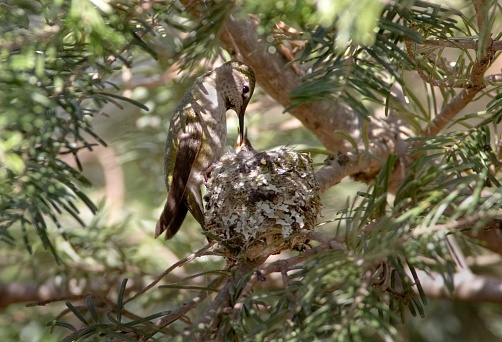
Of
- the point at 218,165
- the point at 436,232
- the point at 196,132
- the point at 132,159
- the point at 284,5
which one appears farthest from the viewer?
the point at 132,159

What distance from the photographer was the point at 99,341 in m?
1.60

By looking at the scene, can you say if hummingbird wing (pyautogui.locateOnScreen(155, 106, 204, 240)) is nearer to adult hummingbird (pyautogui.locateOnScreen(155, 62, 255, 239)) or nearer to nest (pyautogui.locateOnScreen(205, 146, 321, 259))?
adult hummingbird (pyautogui.locateOnScreen(155, 62, 255, 239))

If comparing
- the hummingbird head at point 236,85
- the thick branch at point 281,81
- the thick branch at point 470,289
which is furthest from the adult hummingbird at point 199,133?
the thick branch at point 470,289

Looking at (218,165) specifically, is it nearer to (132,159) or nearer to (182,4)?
(182,4)

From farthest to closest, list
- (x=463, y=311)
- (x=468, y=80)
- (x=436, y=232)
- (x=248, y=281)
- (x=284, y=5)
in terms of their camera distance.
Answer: (x=463, y=311) < (x=468, y=80) < (x=248, y=281) < (x=284, y=5) < (x=436, y=232)

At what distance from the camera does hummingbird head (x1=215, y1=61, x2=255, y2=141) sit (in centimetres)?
272

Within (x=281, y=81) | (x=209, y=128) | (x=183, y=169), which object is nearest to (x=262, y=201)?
(x=281, y=81)

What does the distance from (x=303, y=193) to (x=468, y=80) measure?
66 cm

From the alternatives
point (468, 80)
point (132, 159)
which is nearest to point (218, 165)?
point (468, 80)

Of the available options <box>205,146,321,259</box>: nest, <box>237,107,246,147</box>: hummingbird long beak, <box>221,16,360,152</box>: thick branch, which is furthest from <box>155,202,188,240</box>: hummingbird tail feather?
<box>221,16,360,152</box>: thick branch

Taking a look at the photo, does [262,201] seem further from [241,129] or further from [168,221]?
[241,129]

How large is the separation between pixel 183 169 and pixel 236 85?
16.4 inches

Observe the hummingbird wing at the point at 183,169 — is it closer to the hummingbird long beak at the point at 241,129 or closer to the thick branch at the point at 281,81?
the hummingbird long beak at the point at 241,129

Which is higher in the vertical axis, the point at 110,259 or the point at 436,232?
the point at 110,259
